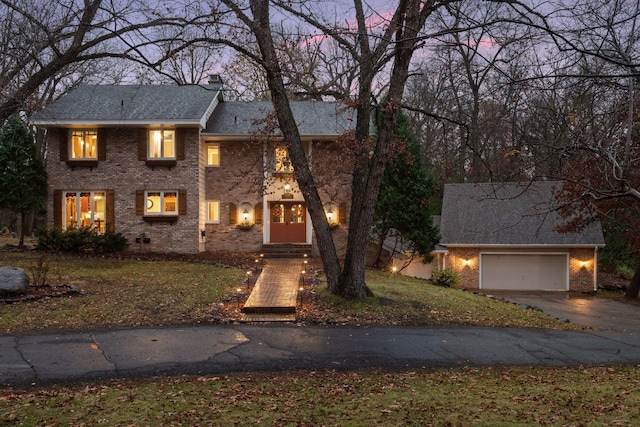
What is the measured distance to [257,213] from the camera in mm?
24062

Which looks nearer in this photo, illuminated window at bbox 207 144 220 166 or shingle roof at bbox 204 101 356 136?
shingle roof at bbox 204 101 356 136

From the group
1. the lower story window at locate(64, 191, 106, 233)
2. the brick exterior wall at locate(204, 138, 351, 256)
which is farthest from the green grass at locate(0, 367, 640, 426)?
the lower story window at locate(64, 191, 106, 233)

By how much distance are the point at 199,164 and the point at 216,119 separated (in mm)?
2793

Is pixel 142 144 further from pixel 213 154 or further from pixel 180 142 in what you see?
pixel 213 154

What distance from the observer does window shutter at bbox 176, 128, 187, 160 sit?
22.8 m

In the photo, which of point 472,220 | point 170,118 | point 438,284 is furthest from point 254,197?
point 472,220

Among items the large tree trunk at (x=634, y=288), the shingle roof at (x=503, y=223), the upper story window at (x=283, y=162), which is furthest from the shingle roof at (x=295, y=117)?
the large tree trunk at (x=634, y=288)

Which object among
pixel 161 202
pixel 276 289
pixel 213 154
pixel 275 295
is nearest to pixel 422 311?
pixel 275 295

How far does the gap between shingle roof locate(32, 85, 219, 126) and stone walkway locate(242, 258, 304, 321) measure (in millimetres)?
7597

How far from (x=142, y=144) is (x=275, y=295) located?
12.1m

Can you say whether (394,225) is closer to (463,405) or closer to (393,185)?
(393,185)

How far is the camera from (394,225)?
70.6 feet

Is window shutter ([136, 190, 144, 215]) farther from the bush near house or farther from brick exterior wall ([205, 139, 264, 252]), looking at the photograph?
the bush near house

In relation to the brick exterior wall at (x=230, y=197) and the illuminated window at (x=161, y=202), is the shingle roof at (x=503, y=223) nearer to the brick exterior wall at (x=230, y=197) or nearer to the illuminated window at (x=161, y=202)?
the brick exterior wall at (x=230, y=197)
